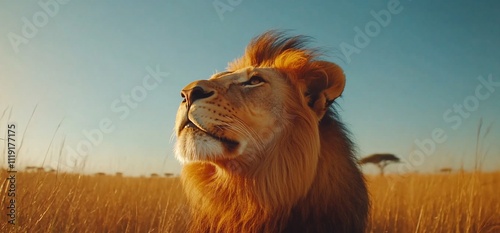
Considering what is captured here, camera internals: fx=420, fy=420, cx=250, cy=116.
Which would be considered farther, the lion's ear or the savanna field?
the savanna field

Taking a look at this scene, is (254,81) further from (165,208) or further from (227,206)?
(165,208)

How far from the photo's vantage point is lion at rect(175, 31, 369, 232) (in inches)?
118

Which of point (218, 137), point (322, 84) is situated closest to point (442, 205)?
point (322, 84)

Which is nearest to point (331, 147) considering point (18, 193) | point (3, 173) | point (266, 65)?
point (266, 65)

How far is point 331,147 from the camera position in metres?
3.40

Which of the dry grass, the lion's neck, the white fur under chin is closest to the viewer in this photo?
the white fur under chin

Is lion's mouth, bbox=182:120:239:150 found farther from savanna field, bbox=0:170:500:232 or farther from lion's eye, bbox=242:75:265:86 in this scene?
savanna field, bbox=0:170:500:232

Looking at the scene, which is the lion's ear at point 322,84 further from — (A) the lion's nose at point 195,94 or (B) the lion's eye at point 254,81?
(A) the lion's nose at point 195,94

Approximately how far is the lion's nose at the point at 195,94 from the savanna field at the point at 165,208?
2.40 m

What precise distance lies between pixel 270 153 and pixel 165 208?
3046mm

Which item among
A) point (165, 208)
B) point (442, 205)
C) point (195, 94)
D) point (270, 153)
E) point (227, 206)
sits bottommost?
point (165, 208)

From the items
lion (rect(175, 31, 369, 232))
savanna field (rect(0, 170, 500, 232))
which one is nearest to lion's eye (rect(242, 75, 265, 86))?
lion (rect(175, 31, 369, 232))

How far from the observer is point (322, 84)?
348 centimetres

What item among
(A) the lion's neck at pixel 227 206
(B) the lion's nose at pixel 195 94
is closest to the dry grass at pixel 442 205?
(A) the lion's neck at pixel 227 206
